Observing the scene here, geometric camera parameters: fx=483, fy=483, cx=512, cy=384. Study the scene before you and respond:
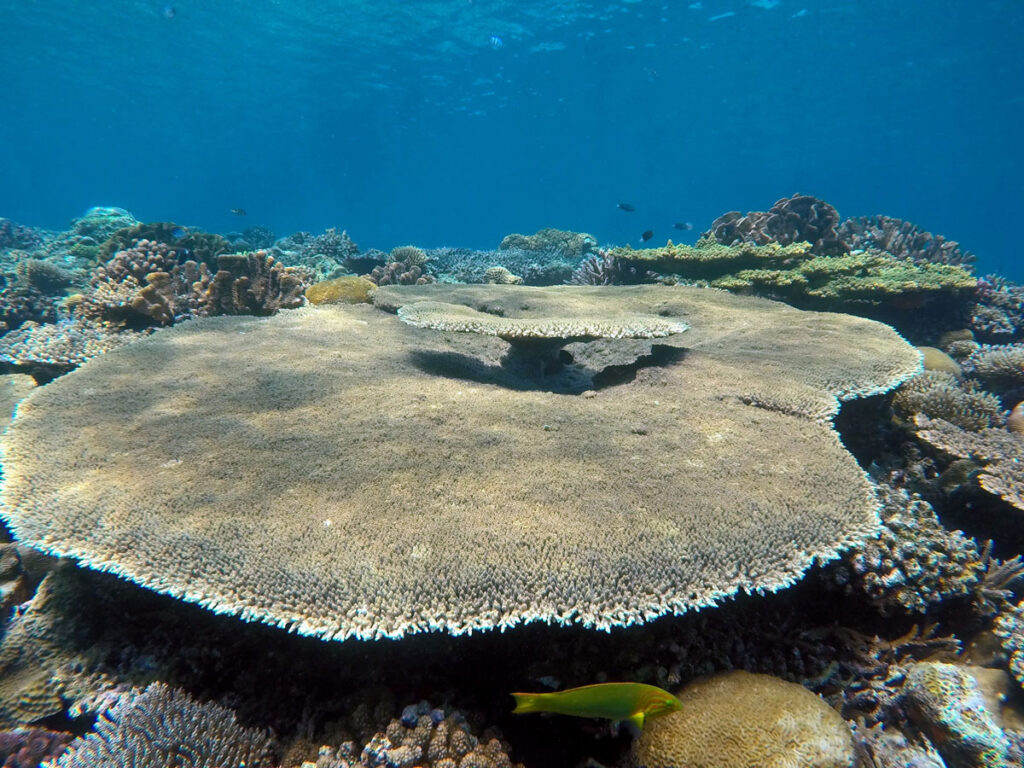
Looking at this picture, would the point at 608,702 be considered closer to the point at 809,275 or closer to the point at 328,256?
the point at 809,275

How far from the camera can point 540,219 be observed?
154 metres

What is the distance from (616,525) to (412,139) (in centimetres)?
10350

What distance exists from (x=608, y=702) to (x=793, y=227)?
11.5 m

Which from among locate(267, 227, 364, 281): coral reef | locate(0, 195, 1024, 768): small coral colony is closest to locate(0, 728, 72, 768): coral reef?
locate(0, 195, 1024, 768): small coral colony

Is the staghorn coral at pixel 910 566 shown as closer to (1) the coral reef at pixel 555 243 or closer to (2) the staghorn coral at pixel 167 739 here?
(2) the staghorn coral at pixel 167 739

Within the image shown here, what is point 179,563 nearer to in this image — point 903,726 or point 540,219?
point 903,726

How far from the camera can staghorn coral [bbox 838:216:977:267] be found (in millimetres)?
11531

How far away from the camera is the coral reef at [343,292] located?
7.77m

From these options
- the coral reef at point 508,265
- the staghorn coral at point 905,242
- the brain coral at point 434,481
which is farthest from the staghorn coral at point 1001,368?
the coral reef at point 508,265

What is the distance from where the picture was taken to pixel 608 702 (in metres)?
1.98

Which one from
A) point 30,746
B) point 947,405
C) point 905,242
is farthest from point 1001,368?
point 30,746

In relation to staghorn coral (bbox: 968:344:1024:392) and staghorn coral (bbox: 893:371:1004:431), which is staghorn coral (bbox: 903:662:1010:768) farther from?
staghorn coral (bbox: 968:344:1024:392)

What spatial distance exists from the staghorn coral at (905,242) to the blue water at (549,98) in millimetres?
30738

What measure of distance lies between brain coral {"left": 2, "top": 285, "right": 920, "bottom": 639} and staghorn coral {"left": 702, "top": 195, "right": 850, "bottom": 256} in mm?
6694
